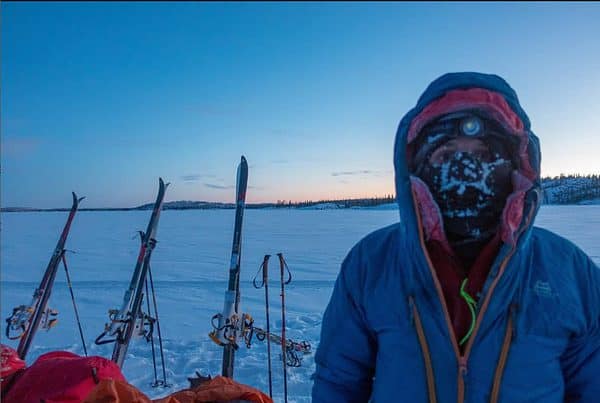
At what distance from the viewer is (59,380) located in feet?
6.92

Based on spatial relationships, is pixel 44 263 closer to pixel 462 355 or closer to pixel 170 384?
pixel 170 384

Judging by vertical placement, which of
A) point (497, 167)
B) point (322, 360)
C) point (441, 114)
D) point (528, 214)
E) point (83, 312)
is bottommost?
point (83, 312)

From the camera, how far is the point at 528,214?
3.48 ft

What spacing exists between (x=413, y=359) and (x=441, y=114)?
64 centimetres

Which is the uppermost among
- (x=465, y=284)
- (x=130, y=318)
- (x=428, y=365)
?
(x=465, y=284)

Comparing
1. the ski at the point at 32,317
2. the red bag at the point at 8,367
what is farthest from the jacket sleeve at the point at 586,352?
the ski at the point at 32,317

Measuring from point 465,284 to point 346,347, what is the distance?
36 centimetres

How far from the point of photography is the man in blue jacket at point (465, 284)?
103 cm

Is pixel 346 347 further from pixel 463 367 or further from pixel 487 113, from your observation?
pixel 487 113

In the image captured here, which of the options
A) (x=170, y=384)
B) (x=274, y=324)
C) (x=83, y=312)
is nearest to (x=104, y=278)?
(x=83, y=312)

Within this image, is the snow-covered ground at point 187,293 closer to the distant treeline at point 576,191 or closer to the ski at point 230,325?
the ski at point 230,325

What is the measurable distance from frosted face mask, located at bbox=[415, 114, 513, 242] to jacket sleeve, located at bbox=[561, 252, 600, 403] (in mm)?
247

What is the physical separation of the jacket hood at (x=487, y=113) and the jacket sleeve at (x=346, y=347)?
8.6 inches

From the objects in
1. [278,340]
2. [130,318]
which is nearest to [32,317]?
[130,318]
